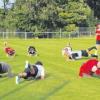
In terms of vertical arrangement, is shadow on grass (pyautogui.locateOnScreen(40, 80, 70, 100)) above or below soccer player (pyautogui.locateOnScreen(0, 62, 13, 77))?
below

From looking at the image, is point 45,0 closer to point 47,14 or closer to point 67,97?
point 47,14

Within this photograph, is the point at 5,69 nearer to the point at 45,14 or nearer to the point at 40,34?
the point at 40,34

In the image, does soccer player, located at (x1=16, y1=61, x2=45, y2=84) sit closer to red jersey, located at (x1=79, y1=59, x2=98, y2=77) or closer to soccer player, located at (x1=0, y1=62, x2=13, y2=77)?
soccer player, located at (x1=0, y1=62, x2=13, y2=77)

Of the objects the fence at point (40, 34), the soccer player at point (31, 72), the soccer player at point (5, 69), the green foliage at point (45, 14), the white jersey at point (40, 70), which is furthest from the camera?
the green foliage at point (45, 14)

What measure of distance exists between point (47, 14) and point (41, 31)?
282 cm

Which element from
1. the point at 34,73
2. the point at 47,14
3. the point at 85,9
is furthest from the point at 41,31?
the point at 34,73

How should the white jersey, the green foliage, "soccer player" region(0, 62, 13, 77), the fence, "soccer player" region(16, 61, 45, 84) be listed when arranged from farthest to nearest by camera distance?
the green foliage < the fence < "soccer player" region(0, 62, 13, 77) < the white jersey < "soccer player" region(16, 61, 45, 84)

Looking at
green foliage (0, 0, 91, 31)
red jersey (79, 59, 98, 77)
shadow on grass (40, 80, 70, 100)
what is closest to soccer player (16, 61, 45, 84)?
shadow on grass (40, 80, 70, 100)

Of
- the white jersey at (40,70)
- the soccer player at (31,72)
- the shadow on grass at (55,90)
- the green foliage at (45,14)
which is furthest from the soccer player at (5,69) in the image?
the green foliage at (45,14)

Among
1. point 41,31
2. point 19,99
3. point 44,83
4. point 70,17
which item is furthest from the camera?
point 70,17

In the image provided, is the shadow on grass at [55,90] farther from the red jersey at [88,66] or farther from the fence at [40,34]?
the fence at [40,34]

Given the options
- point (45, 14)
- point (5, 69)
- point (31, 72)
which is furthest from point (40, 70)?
point (45, 14)

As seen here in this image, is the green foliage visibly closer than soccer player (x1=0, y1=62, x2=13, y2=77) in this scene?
No

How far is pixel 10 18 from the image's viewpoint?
217 feet
